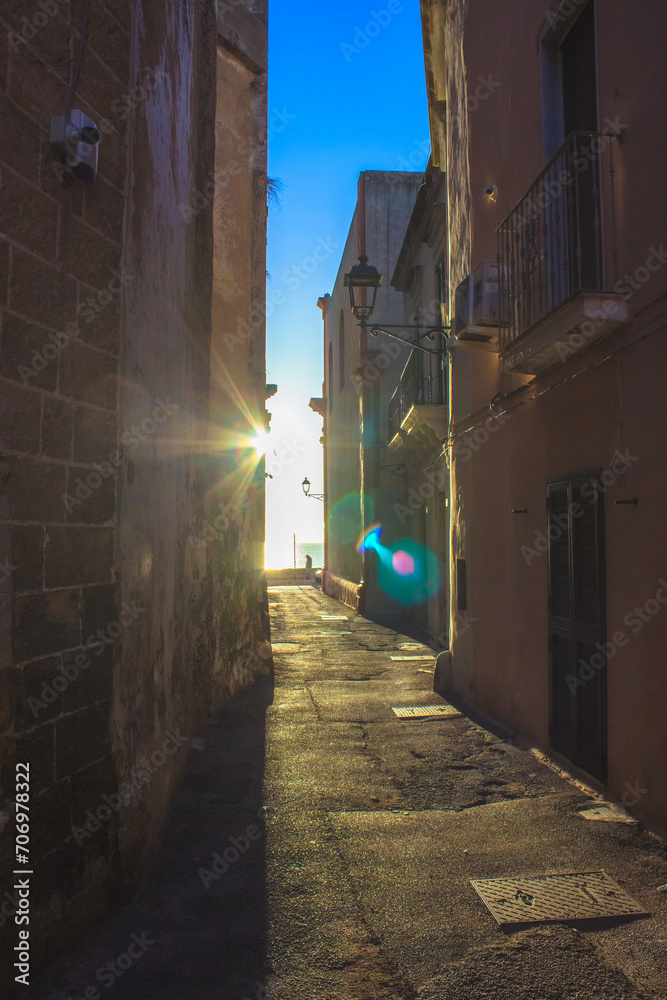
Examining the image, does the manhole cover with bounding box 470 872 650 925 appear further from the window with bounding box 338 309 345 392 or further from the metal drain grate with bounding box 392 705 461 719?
the window with bounding box 338 309 345 392

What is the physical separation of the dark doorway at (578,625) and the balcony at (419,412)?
6.91m

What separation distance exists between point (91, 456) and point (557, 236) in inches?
151

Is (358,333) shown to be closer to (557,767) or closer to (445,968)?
(557,767)

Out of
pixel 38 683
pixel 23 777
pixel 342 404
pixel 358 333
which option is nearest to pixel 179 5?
pixel 38 683

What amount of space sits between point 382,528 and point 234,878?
15105 millimetres

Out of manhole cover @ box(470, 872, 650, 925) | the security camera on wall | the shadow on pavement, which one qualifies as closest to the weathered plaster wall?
the shadow on pavement

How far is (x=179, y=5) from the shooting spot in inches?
222

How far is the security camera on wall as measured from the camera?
10.9ft

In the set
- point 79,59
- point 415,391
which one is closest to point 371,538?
point 415,391

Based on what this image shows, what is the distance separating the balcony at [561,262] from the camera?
16.5 feet

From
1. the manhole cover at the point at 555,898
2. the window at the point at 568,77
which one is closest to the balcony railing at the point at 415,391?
the window at the point at 568,77

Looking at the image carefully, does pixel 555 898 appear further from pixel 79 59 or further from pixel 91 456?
pixel 79 59

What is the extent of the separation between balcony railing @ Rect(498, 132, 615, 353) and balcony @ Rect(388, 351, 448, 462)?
6.15 metres

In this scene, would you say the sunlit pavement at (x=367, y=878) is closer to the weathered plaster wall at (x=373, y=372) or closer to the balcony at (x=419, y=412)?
the balcony at (x=419, y=412)
